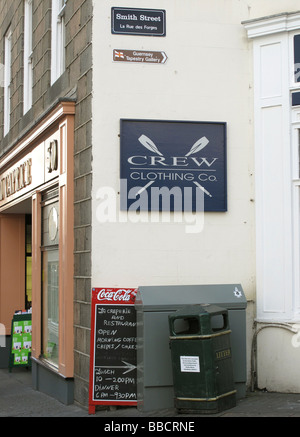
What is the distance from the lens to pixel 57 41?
11.2 meters

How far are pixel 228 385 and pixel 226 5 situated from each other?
16.1 ft

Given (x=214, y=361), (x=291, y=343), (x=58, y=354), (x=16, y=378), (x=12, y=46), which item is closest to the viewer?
(x=214, y=361)

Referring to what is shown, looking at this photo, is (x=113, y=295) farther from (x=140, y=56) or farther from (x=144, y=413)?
(x=140, y=56)

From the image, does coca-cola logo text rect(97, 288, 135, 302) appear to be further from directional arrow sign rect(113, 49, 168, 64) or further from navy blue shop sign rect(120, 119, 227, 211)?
directional arrow sign rect(113, 49, 168, 64)

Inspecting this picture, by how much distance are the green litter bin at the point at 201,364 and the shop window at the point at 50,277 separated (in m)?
3.04

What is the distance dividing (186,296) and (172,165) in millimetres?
1724

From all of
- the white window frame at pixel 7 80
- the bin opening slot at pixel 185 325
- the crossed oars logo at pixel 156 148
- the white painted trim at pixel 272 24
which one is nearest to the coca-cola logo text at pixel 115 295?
the bin opening slot at pixel 185 325

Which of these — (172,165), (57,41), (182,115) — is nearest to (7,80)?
(57,41)

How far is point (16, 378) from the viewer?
42.9ft

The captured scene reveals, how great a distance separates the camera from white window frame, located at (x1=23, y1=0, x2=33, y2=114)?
13.6 m

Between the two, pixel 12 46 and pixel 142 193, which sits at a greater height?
pixel 12 46

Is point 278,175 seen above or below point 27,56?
below
